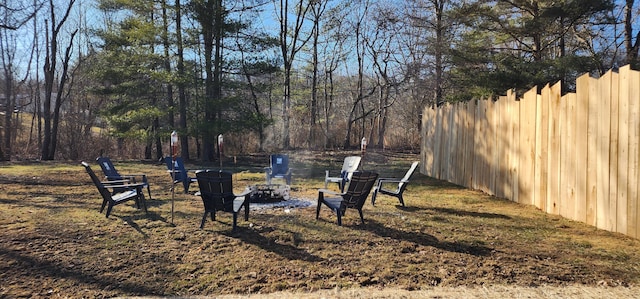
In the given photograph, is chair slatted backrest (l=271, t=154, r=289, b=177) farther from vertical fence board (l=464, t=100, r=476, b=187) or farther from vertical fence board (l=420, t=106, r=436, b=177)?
vertical fence board (l=420, t=106, r=436, b=177)

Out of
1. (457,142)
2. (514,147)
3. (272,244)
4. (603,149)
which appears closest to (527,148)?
(514,147)

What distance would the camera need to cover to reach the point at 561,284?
137 inches

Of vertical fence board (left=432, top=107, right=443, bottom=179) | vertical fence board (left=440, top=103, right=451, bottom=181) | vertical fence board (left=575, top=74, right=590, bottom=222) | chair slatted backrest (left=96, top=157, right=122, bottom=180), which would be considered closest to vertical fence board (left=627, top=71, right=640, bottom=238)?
vertical fence board (left=575, top=74, right=590, bottom=222)

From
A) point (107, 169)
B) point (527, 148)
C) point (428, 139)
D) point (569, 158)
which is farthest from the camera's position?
point (428, 139)

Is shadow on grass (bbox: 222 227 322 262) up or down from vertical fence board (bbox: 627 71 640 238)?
down

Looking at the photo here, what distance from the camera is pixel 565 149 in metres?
6.06

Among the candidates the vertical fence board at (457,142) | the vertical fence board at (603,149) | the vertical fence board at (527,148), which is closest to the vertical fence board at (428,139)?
the vertical fence board at (457,142)

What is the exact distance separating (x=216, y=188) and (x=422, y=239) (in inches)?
106

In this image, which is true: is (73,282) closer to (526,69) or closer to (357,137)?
(526,69)

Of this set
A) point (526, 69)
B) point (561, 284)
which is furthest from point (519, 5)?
point (561, 284)

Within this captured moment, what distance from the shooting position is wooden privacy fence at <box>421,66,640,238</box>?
4895 mm

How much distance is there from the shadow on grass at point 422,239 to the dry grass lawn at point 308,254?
0.01m

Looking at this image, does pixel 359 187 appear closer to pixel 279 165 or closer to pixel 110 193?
pixel 110 193

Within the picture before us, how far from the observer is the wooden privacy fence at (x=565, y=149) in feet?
16.1
